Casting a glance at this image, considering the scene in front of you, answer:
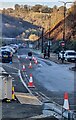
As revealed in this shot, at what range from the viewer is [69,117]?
A: 1015cm

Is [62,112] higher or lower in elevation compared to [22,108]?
higher

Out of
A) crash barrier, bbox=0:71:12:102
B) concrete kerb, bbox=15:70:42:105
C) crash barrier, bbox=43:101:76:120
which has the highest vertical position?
crash barrier, bbox=43:101:76:120

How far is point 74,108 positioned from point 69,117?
22.6ft

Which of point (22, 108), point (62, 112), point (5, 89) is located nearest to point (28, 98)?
point (5, 89)

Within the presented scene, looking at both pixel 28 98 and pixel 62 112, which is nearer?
pixel 62 112

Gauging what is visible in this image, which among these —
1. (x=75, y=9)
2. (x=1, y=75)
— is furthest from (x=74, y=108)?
(x=75, y=9)

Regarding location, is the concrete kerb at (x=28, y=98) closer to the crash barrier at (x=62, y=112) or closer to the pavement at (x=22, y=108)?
the pavement at (x=22, y=108)

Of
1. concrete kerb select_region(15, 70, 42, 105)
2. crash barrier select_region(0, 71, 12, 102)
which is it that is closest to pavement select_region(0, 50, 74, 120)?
concrete kerb select_region(15, 70, 42, 105)

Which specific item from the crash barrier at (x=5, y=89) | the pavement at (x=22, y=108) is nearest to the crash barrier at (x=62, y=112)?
the pavement at (x=22, y=108)

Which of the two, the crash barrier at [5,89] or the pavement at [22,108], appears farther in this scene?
the crash barrier at [5,89]

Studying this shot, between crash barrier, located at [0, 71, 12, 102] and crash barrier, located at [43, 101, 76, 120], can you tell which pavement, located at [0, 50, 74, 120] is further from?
crash barrier, located at [43, 101, 76, 120]

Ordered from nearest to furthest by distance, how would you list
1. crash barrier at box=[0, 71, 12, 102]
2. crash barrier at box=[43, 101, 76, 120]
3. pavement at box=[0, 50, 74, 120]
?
1. crash barrier at box=[43, 101, 76, 120]
2. pavement at box=[0, 50, 74, 120]
3. crash barrier at box=[0, 71, 12, 102]

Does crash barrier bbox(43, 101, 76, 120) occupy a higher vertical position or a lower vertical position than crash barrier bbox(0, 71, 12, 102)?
higher

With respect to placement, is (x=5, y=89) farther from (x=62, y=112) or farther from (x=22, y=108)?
(x=62, y=112)
